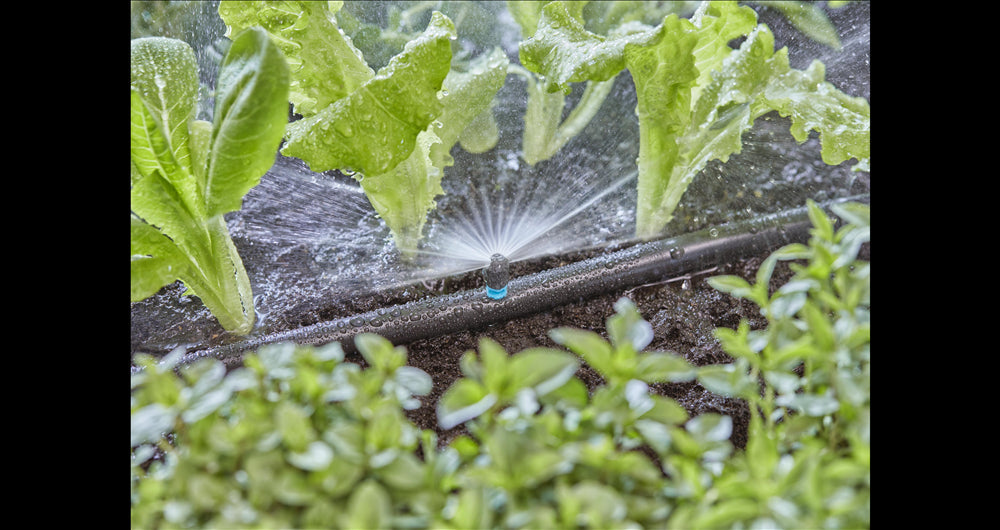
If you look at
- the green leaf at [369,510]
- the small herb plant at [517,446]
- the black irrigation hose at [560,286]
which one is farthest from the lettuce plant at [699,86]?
the green leaf at [369,510]

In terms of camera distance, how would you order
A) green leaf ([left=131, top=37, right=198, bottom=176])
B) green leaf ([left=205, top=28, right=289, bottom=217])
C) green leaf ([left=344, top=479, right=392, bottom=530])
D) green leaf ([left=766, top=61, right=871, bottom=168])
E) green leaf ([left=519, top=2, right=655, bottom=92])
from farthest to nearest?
green leaf ([left=766, top=61, right=871, bottom=168]), green leaf ([left=519, top=2, right=655, bottom=92]), green leaf ([left=131, top=37, right=198, bottom=176]), green leaf ([left=205, top=28, right=289, bottom=217]), green leaf ([left=344, top=479, right=392, bottom=530])

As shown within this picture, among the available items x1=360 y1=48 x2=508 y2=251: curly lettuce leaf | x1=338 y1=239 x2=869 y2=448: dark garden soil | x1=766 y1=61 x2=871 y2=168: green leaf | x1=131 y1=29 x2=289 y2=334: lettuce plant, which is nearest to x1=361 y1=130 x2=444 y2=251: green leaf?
x1=360 y1=48 x2=508 y2=251: curly lettuce leaf

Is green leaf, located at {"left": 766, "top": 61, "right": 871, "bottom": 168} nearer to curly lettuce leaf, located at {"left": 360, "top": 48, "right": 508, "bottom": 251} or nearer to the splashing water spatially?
the splashing water

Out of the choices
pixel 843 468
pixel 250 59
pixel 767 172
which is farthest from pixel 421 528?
pixel 767 172

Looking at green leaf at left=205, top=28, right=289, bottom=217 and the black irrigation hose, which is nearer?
green leaf at left=205, top=28, right=289, bottom=217

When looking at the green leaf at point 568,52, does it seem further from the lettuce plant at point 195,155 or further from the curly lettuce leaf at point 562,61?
the lettuce plant at point 195,155

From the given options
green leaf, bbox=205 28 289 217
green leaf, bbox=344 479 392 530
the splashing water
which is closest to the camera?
green leaf, bbox=344 479 392 530
